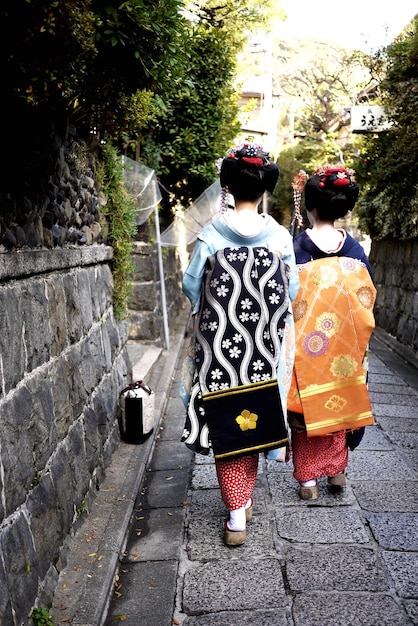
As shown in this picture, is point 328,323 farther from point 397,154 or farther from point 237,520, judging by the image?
point 397,154

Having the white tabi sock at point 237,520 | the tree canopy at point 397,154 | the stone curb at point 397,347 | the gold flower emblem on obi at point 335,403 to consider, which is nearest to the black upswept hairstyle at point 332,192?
the gold flower emblem on obi at point 335,403

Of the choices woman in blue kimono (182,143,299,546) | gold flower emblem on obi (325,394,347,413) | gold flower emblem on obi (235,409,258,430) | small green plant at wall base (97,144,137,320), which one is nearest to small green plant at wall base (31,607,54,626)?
woman in blue kimono (182,143,299,546)

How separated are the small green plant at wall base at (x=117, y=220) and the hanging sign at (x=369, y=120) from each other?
5180 millimetres

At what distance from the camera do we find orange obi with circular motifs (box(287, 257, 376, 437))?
3867 millimetres

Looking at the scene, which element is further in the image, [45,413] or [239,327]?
[239,327]

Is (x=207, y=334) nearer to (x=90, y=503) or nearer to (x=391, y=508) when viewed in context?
(x=90, y=503)

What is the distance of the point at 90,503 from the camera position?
378 cm

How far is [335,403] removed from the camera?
12.9 ft

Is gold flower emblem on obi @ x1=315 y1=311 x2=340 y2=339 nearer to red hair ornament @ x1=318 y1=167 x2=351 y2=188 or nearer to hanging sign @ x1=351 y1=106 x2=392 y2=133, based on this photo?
red hair ornament @ x1=318 y1=167 x2=351 y2=188

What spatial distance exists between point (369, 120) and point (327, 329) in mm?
6293

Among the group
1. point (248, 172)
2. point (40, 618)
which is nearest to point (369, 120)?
point (248, 172)

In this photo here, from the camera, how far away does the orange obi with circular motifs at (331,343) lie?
3.87 m

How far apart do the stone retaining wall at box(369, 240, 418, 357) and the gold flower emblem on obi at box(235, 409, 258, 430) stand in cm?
621

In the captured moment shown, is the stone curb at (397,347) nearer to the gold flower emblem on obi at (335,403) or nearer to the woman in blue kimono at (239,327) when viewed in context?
the gold flower emblem on obi at (335,403)
